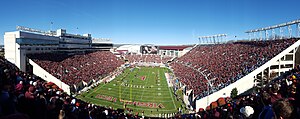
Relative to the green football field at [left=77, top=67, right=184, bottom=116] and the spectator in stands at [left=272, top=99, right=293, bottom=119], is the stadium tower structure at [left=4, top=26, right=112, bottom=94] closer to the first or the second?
the green football field at [left=77, top=67, right=184, bottom=116]

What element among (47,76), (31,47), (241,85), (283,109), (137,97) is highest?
(31,47)

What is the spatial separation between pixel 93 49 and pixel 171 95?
172ft

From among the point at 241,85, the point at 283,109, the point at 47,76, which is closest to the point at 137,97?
the point at 241,85

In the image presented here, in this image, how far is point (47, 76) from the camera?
3155 cm

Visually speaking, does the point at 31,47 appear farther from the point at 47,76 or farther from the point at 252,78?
the point at 252,78

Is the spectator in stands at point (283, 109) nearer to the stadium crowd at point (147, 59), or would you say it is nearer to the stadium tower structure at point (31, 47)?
the stadium tower structure at point (31, 47)

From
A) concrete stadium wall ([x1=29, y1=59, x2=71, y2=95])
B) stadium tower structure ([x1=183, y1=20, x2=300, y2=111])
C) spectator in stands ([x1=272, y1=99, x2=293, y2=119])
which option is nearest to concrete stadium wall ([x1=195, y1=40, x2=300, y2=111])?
stadium tower structure ([x1=183, y1=20, x2=300, y2=111])

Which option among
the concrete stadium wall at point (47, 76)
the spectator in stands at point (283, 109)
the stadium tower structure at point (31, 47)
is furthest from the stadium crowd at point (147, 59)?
the spectator in stands at point (283, 109)

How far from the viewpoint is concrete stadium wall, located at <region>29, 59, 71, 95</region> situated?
30.2m

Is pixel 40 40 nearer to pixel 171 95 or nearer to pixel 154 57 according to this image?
pixel 171 95

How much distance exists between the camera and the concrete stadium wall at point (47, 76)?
30230 mm

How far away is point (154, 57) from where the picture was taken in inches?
3497

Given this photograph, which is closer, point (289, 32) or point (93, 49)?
point (289, 32)

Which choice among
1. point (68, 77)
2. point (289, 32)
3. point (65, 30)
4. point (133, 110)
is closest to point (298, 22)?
point (289, 32)
